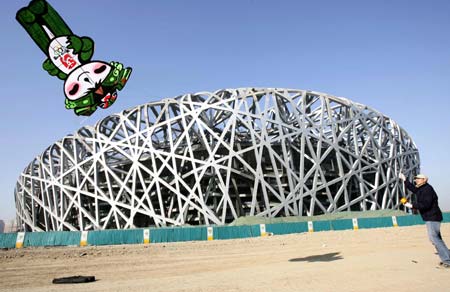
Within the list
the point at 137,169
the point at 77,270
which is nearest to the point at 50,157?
the point at 137,169

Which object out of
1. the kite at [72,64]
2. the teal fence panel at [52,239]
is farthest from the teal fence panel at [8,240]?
the kite at [72,64]

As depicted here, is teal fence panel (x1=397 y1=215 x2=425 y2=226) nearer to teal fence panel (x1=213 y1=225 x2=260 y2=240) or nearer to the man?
teal fence panel (x1=213 y1=225 x2=260 y2=240)

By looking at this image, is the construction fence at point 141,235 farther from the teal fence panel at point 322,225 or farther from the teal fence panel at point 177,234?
the teal fence panel at point 322,225

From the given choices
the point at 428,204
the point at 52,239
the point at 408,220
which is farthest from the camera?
the point at 408,220

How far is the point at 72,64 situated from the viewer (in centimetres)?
756

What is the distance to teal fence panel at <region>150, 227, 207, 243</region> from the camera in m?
15.9

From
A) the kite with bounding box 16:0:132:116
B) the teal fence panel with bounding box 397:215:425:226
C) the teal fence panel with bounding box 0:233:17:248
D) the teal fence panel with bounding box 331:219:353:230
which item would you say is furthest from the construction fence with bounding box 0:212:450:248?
the kite with bounding box 16:0:132:116

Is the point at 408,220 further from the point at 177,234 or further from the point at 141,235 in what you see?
the point at 141,235

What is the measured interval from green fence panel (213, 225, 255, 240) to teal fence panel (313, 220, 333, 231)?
4.28 metres

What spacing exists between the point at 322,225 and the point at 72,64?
17.4m

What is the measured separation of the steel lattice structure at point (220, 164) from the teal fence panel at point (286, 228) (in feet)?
16.8

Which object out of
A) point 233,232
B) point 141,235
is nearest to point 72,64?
point 141,235

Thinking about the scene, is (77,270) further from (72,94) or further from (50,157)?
(50,157)

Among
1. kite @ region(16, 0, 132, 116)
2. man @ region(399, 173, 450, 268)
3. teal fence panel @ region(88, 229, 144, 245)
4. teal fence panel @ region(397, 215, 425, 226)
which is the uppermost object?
kite @ region(16, 0, 132, 116)
